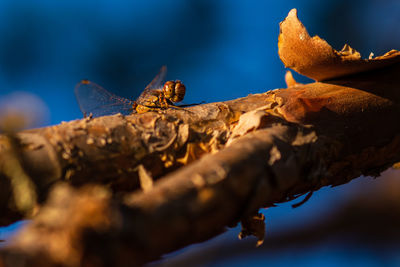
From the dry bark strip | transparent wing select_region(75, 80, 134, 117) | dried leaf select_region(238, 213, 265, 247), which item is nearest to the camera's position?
the dry bark strip

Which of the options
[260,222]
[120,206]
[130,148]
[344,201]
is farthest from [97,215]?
[344,201]

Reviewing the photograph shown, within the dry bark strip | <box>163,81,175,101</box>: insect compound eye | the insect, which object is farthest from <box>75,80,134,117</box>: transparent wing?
the dry bark strip

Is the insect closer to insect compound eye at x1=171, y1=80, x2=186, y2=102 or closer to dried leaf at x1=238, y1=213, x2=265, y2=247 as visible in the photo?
insect compound eye at x1=171, y1=80, x2=186, y2=102

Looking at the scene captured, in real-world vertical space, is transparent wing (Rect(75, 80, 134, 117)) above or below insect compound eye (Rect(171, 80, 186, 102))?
above

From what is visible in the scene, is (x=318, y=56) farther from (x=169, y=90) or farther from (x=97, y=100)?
(x=97, y=100)

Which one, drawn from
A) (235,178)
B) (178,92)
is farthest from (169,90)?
(235,178)

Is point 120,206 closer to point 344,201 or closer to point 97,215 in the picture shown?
point 97,215

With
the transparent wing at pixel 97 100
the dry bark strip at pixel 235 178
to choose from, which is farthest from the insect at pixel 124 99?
the dry bark strip at pixel 235 178
